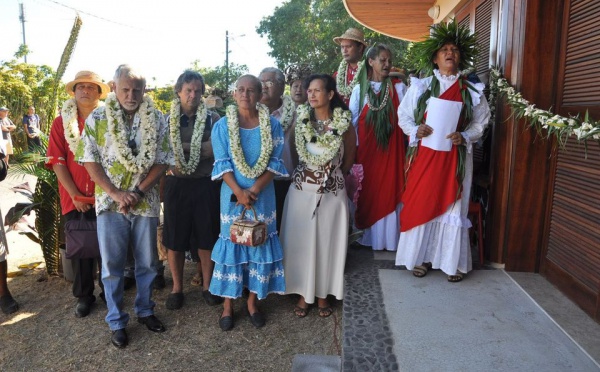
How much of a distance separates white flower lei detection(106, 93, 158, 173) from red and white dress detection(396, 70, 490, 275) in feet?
7.04

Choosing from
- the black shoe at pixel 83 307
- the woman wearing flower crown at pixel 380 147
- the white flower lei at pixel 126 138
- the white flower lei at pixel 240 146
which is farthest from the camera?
the woman wearing flower crown at pixel 380 147

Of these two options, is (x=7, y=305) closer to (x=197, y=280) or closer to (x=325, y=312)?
(x=197, y=280)

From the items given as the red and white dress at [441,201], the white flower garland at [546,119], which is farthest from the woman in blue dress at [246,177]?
the white flower garland at [546,119]

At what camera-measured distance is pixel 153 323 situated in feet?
12.3

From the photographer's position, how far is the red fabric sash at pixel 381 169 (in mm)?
4449

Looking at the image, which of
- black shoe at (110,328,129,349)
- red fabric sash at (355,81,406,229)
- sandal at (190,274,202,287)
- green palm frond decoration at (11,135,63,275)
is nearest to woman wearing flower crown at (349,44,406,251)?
red fabric sash at (355,81,406,229)

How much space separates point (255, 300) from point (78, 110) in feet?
7.91

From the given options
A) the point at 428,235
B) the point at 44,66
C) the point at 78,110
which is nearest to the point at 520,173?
the point at 428,235

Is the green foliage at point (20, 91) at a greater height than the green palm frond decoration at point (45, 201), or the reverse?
the green foliage at point (20, 91)

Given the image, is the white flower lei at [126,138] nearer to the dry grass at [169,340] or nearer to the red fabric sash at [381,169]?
the dry grass at [169,340]

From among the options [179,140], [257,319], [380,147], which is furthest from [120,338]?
[380,147]

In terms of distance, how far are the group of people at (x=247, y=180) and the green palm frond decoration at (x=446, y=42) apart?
0.04 ft

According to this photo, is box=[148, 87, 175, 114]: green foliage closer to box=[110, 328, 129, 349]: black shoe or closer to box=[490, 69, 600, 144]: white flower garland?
box=[110, 328, 129, 349]: black shoe

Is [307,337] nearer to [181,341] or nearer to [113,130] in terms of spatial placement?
[181,341]
